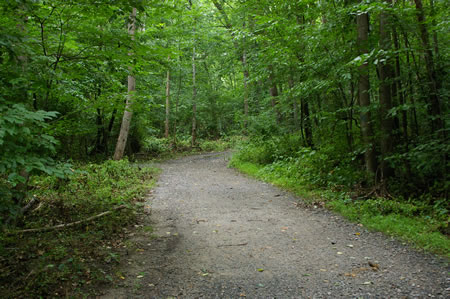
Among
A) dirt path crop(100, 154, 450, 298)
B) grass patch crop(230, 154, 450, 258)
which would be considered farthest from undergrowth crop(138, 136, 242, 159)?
grass patch crop(230, 154, 450, 258)

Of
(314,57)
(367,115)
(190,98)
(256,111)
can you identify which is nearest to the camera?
(367,115)

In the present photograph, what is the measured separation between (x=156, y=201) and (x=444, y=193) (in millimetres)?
6770

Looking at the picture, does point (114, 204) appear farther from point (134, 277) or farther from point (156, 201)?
point (134, 277)

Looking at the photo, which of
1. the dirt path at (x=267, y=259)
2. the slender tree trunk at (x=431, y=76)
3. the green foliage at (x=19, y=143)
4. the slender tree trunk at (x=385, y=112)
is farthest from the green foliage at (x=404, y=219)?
the green foliage at (x=19, y=143)

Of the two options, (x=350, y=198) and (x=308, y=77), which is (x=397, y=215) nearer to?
(x=350, y=198)

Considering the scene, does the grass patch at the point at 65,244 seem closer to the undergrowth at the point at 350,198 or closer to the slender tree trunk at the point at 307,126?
the undergrowth at the point at 350,198

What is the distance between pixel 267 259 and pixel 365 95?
5379mm

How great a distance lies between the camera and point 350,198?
23.7 feet

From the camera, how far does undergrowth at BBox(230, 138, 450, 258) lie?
202 inches

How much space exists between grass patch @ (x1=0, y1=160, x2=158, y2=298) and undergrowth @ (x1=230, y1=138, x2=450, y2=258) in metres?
4.66

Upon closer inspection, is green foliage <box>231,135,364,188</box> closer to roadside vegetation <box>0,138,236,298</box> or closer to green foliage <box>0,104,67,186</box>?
roadside vegetation <box>0,138,236,298</box>

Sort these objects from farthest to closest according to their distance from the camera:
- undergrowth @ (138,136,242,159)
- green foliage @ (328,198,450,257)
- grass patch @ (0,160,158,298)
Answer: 1. undergrowth @ (138,136,242,159)
2. green foliage @ (328,198,450,257)
3. grass patch @ (0,160,158,298)

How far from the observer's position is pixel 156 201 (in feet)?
26.3

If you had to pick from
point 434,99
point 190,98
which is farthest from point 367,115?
point 190,98
